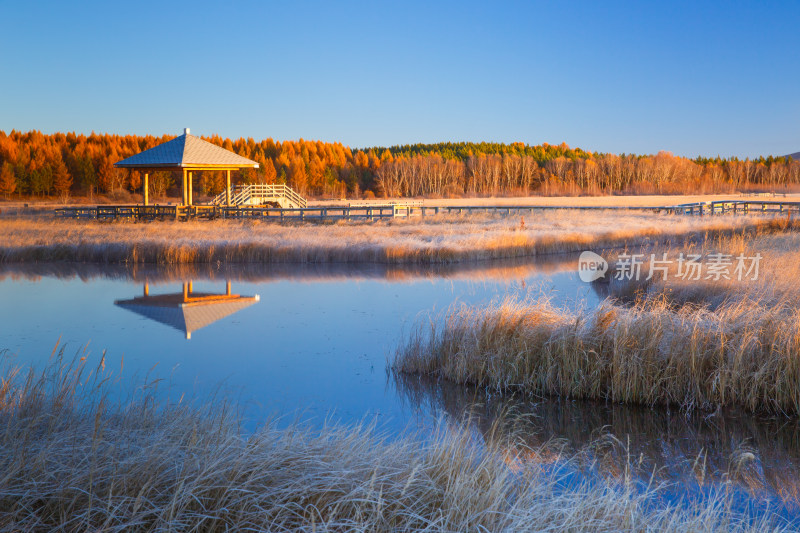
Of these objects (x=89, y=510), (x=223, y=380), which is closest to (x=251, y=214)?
(x=223, y=380)

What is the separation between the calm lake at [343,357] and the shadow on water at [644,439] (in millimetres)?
20

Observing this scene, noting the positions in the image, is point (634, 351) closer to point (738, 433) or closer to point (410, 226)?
point (738, 433)

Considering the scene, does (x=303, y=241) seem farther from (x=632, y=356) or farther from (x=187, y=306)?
(x=632, y=356)

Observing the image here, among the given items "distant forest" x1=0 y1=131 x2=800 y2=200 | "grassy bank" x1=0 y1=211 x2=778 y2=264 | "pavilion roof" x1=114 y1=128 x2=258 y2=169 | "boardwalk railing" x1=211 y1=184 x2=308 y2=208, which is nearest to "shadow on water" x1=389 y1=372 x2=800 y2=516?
"grassy bank" x1=0 y1=211 x2=778 y2=264

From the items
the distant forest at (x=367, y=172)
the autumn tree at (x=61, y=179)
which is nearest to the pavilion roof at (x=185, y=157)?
the distant forest at (x=367, y=172)

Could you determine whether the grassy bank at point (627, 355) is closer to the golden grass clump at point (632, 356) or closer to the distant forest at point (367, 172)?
the golden grass clump at point (632, 356)

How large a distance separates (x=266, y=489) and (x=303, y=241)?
1953 cm

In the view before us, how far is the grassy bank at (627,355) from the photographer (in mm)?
6992

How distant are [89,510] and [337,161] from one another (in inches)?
3594

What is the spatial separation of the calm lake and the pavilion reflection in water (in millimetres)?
41

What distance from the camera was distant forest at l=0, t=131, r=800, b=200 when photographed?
6738cm

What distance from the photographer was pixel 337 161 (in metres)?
93.1

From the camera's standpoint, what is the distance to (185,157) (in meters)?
32.2

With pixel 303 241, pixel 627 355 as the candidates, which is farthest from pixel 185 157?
pixel 627 355
